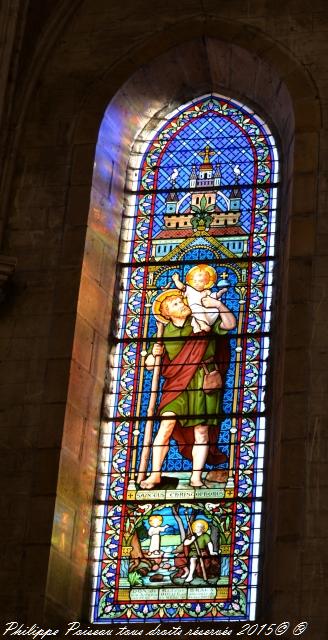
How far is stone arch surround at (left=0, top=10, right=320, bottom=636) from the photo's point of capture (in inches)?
590

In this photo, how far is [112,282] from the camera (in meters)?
16.9

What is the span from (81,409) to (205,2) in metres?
4.15

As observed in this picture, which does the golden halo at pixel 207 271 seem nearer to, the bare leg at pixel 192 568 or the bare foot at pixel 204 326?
the bare foot at pixel 204 326

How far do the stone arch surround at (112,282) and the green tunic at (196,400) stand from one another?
0.57 meters

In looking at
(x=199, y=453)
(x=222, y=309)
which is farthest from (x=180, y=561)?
(x=222, y=309)

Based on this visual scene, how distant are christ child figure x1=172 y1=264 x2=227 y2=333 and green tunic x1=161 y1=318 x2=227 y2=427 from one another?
9 centimetres

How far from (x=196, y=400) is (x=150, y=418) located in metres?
0.43

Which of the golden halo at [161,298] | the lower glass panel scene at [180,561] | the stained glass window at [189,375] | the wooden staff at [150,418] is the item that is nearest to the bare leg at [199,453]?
the stained glass window at [189,375]

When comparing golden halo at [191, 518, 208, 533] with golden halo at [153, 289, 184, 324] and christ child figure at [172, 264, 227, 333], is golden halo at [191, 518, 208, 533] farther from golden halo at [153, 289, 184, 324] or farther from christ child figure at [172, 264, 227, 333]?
golden halo at [153, 289, 184, 324]

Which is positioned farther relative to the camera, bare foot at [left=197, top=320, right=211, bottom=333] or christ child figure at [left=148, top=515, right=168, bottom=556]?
bare foot at [left=197, top=320, right=211, bottom=333]

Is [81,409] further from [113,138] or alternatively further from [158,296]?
[113,138]

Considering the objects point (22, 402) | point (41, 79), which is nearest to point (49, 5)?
point (41, 79)

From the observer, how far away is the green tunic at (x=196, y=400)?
52.6ft

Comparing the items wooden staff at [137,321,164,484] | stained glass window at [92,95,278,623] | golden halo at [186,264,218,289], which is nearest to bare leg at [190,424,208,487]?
stained glass window at [92,95,278,623]
